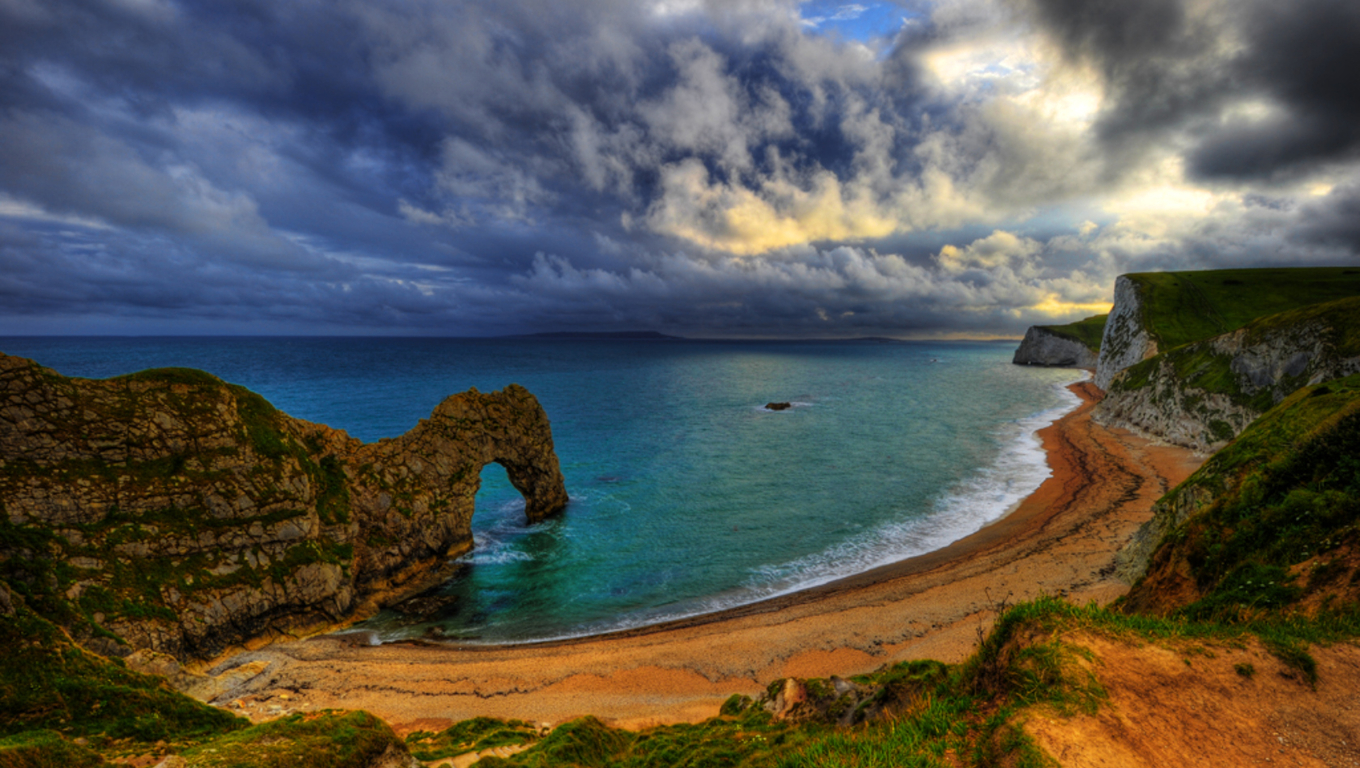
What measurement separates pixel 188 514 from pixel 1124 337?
416 feet

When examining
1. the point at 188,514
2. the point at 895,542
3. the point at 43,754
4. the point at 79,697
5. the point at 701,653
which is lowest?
the point at 701,653

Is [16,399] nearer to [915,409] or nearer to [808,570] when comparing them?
[808,570]

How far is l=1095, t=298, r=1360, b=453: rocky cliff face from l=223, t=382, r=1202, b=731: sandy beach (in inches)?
1017

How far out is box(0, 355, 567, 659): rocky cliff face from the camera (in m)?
16.9

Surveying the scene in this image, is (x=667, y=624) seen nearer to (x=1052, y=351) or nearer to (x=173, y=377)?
(x=173, y=377)

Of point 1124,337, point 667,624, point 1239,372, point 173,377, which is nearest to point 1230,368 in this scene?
point 1239,372

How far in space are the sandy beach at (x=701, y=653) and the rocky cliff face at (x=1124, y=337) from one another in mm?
72043

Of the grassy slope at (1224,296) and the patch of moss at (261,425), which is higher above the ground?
the grassy slope at (1224,296)

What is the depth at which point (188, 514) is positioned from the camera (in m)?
20.0

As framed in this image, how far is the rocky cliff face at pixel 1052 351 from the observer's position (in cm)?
16675

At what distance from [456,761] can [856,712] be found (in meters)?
11.1

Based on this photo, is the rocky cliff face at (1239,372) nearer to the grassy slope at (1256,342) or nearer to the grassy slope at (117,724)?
the grassy slope at (1256,342)

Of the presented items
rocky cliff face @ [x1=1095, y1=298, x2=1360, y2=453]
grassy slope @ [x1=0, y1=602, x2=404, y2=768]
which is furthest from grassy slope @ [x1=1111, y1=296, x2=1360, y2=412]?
grassy slope @ [x1=0, y1=602, x2=404, y2=768]

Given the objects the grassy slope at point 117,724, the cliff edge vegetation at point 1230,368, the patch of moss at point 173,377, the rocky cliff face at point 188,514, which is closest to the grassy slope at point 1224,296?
the cliff edge vegetation at point 1230,368
